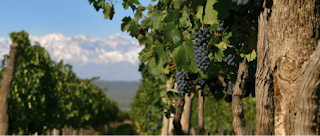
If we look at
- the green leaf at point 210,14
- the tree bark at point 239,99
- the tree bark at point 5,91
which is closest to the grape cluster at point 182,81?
the tree bark at point 239,99

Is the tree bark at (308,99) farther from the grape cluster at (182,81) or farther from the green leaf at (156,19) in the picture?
the grape cluster at (182,81)

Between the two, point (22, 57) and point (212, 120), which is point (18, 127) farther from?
point (212, 120)

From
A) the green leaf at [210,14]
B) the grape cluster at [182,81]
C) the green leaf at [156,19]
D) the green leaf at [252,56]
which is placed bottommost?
the grape cluster at [182,81]

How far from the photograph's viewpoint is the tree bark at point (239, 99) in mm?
2758

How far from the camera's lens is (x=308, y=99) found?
1.80 meters

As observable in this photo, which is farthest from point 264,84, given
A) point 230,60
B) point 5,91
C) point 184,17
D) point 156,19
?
point 5,91

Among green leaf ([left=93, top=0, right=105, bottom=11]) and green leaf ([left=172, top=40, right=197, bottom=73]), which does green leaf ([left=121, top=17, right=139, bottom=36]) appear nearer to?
green leaf ([left=93, top=0, right=105, bottom=11])

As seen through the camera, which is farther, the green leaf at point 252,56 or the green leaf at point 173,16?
the green leaf at point 252,56

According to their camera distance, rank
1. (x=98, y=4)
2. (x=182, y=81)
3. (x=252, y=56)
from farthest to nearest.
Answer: (x=182, y=81)
(x=98, y=4)
(x=252, y=56)

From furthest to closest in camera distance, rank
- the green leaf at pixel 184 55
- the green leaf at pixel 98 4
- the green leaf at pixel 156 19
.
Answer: the green leaf at pixel 156 19
the green leaf at pixel 98 4
the green leaf at pixel 184 55

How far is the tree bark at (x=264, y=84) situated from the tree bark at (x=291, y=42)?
0.10m

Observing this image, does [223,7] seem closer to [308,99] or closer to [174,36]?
[174,36]

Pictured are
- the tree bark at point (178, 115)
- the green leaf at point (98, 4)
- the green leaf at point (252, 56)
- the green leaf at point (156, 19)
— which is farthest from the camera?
the tree bark at point (178, 115)

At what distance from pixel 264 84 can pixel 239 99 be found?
75 cm
